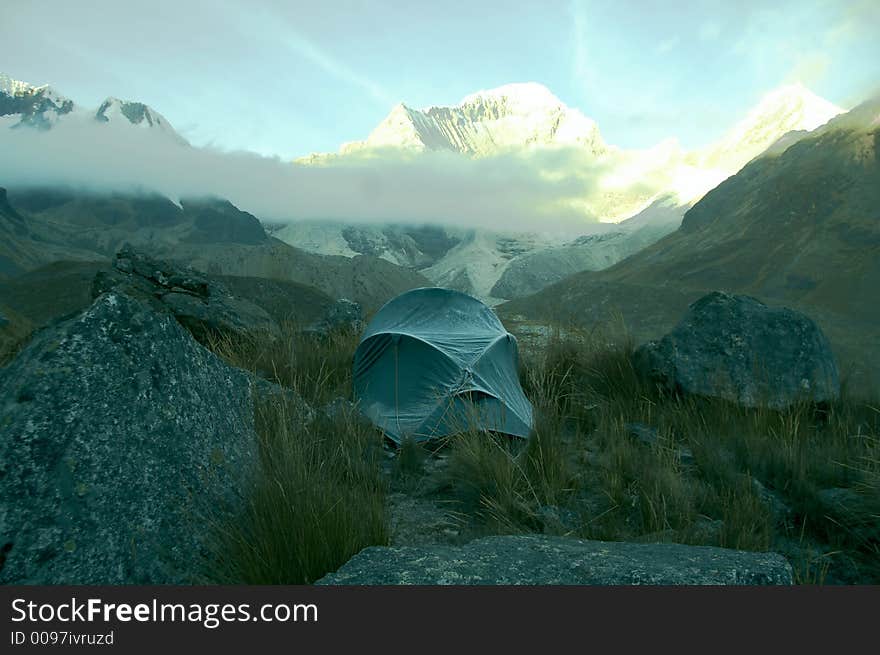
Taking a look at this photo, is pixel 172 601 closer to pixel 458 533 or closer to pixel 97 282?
pixel 458 533

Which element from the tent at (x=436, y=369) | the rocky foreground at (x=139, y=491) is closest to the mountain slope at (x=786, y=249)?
the tent at (x=436, y=369)

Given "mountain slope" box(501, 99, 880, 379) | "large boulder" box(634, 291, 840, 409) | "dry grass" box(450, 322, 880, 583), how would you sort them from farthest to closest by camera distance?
"mountain slope" box(501, 99, 880, 379) < "large boulder" box(634, 291, 840, 409) < "dry grass" box(450, 322, 880, 583)

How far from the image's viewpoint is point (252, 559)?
2.38m

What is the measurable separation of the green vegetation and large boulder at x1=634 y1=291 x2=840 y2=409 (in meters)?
0.30

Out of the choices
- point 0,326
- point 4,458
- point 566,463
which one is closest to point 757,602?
point 566,463

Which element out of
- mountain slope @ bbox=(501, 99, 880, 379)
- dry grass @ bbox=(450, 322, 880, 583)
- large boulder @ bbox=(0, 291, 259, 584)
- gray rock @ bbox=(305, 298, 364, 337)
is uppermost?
mountain slope @ bbox=(501, 99, 880, 379)

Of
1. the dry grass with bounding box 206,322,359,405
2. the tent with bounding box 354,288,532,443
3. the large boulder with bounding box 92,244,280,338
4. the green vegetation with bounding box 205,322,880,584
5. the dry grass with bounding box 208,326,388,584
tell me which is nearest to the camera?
the dry grass with bounding box 208,326,388,584

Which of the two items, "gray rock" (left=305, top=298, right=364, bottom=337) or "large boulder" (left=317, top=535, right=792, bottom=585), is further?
"gray rock" (left=305, top=298, right=364, bottom=337)

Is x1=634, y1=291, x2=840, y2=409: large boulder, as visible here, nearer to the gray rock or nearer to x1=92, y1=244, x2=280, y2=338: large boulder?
the gray rock

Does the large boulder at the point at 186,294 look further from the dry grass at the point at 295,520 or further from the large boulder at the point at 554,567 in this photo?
the large boulder at the point at 554,567

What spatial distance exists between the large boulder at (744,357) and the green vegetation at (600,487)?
0.97ft

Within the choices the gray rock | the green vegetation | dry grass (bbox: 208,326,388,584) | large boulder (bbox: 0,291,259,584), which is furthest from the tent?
large boulder (bbox: 0,291,259,584)

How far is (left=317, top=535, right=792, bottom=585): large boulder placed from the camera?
2125mm

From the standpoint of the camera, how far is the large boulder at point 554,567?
212 centimetres
